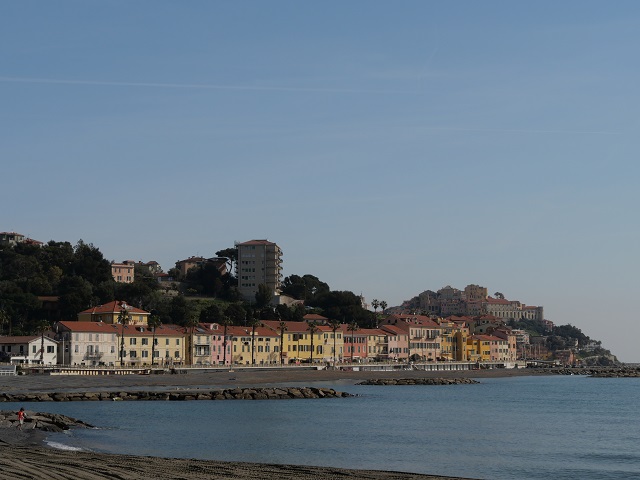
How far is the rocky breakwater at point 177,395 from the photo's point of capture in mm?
73812

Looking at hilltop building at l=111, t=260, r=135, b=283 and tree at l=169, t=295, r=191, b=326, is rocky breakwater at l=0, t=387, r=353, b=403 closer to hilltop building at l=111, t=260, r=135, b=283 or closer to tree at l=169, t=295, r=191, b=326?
tree at l=169, t=295, r=191, b=326

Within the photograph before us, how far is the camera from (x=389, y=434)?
53656 millimetres

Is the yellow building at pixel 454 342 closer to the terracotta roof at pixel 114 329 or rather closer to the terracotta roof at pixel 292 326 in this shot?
the terracotta roof at pixel 292 326

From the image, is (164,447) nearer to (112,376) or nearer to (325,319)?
(112,376)

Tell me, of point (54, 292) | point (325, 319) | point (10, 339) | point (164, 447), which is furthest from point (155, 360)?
point (164, 447)

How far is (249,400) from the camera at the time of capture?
82000 mm

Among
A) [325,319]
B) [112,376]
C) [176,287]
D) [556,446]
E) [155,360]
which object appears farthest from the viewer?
[176,287]

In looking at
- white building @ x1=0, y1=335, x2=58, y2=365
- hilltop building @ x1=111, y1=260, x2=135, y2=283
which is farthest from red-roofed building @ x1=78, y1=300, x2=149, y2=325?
hilltop building @ x1=111, y1=260, x2=135, y2=283

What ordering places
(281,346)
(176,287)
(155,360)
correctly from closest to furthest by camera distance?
1. (155,360)
2. (281,346)
3. (176,287)

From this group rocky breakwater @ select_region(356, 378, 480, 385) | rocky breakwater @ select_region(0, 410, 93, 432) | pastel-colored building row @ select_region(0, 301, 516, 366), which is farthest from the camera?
pastel-colored building row @ select_region(0, 301, 516, 366)

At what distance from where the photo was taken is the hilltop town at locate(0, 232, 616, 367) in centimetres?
12412

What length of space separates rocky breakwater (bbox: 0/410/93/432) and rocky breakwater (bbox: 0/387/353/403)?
20.0 metres

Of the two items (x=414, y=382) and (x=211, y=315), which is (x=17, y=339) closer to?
(x=211, y=315)

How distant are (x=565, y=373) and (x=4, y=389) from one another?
138 meters
